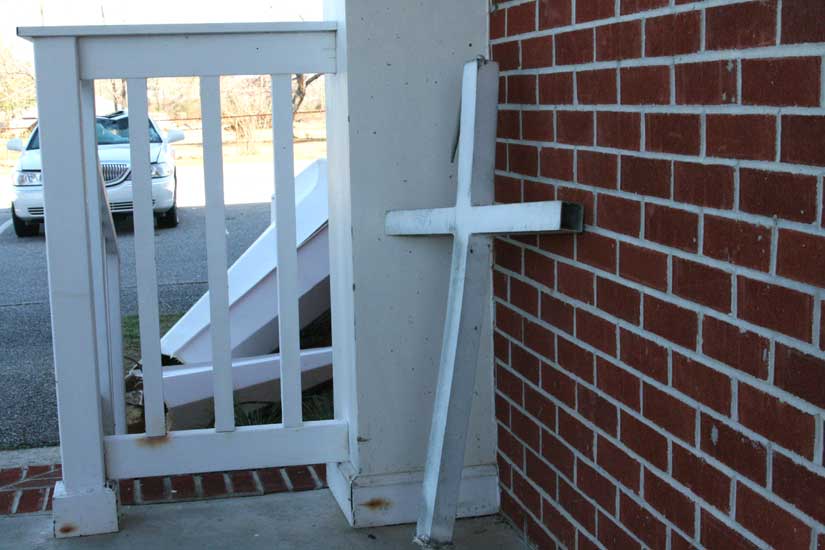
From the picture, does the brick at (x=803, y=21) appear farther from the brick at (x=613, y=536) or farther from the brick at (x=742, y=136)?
the brick at (x=613, y=536)

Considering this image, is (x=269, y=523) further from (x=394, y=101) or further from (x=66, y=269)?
(x=394, y=101)

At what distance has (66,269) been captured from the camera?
3158mm

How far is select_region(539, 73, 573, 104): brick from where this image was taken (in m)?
2.57

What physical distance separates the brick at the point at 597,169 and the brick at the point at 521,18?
17.9 inches

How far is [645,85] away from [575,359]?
74 centimetres

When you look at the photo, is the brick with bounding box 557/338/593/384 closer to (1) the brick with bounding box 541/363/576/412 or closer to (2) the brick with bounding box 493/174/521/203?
(1) the brick with bounding box 541/363/576/412

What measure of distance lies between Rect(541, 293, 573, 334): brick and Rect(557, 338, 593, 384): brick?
4 centimetres

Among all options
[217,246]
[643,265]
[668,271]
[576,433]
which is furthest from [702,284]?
[217,246]

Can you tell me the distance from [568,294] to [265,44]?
1.18 m

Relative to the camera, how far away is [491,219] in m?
2.66

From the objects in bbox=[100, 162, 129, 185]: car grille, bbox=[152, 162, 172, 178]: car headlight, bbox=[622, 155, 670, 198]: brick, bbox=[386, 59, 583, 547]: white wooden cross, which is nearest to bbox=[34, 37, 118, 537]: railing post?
bbox=[386, 59, 583, 547]: white wooden cross

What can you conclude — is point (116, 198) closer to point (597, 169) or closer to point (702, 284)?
point (597, 169)

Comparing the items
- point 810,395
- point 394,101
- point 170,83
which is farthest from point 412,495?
point 170,83

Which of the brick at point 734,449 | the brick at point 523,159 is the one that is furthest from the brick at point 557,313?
the brick at point 734,449
